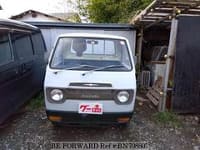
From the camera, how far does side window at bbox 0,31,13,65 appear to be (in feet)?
12.5

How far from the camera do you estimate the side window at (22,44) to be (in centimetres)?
449

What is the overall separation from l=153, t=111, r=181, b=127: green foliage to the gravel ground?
4.4 inches

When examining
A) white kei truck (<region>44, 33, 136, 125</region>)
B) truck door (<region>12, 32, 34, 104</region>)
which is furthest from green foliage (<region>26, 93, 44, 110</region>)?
white kei truck (<region>44, 33, 136, 125</region>)

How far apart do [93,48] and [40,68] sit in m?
2.28

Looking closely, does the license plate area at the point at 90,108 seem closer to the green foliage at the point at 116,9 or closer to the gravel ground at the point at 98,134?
the gravel ground at the point at 98,134

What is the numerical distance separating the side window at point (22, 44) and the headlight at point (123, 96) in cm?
220

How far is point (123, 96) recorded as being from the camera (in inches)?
141

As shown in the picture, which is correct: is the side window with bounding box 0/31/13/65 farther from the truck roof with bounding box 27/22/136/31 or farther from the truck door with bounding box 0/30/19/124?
the truck roof with bounding box 27/22/136/31

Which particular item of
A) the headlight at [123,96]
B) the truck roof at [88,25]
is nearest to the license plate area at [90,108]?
the headlight at [123,96]

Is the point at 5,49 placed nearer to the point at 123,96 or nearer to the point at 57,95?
the point at 57,95

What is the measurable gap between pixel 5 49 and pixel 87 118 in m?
1.85

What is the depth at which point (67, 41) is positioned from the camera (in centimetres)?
420

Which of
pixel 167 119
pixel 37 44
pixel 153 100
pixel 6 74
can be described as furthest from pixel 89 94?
pixel 37 44

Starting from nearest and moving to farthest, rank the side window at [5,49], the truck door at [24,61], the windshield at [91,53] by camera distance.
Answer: the side window at [5,49], the windshield at [91,53], the truck door at [24,61]
